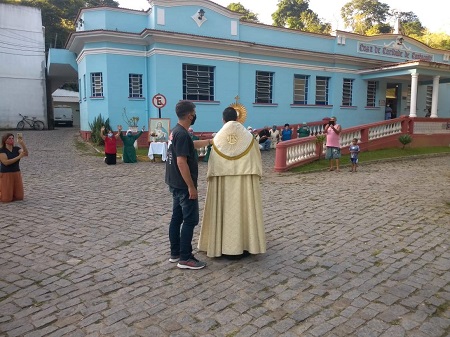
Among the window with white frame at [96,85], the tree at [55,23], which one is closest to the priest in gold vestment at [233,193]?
the window with white frame at [96,85]

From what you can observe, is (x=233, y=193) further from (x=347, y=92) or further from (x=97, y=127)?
(x=347, y=92)

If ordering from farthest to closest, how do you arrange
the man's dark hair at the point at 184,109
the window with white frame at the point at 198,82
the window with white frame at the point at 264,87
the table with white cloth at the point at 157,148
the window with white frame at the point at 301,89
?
the window with white frame at the point at 301,89 < the window with white frame at the point at 264,87 < the window with white frame at the point at 198,82 < the table with white cloth at the point at 157,148 < the man's dark hair at the point at 184,109

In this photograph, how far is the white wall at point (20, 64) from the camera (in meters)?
27.4

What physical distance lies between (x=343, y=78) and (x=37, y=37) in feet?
71.1

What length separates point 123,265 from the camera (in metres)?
4.54

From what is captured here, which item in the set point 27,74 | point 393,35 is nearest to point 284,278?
point 393,35

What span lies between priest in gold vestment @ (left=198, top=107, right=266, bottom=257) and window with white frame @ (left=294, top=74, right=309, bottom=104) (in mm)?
17639

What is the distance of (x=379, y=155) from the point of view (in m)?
14.9

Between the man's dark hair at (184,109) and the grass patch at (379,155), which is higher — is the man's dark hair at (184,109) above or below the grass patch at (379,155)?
Answer: above

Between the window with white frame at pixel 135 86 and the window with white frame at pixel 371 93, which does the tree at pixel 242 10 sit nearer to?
the window with white frame at pixel 371 93

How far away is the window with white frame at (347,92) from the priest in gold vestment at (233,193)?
64.8ft

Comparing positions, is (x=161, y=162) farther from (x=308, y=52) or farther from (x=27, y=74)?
(x=27, y=74)

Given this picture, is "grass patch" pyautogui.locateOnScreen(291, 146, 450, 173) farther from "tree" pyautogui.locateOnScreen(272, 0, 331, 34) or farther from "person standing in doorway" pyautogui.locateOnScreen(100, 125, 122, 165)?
"tree" pyautogui.locateOnScreen(272, 0, 331, 34)

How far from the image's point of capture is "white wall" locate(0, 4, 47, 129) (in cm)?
2736
